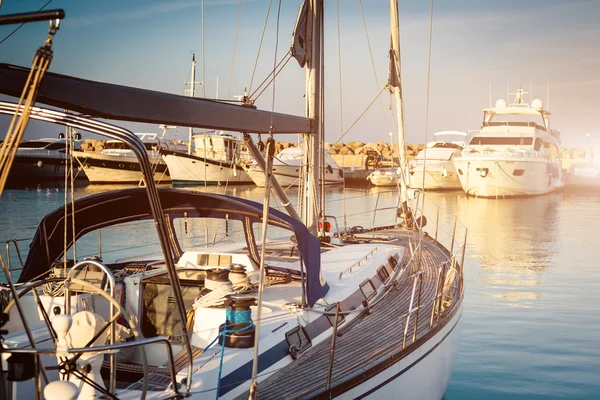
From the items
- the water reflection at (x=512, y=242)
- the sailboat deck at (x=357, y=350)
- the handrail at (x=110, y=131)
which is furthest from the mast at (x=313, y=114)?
the water reflection at (x=512, y=242)

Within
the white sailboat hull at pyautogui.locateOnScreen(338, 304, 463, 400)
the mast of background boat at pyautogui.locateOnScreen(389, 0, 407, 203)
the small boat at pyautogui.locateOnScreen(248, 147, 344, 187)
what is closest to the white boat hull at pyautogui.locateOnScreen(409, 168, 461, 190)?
the small boat at pyautogui.locateOnScreen(248, 147, 344, 187)

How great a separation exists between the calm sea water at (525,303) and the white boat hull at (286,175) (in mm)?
16340

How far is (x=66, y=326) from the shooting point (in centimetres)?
470

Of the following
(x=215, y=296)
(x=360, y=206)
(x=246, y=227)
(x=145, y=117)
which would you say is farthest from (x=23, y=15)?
(x=360, y=206)

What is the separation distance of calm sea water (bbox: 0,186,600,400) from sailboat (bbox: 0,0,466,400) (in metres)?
1.91

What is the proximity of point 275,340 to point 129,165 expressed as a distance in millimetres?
47686

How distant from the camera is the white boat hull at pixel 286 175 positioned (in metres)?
50.3

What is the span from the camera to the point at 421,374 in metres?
7.95

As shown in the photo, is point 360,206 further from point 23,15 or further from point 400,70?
point 23,15

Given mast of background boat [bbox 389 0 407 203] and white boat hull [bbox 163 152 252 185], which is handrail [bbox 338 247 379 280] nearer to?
mast of background boat [bbox 389 0 407 203]

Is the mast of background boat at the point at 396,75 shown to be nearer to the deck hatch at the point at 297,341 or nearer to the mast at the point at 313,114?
the mast at the point at 313,114

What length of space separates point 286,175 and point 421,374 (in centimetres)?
4656

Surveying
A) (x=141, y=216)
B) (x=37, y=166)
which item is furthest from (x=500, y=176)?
(x=141, y=216)

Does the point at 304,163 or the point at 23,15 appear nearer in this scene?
the point at 23,15
